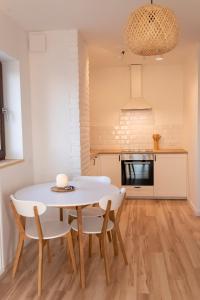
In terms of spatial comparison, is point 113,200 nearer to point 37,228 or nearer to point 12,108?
point 37,228

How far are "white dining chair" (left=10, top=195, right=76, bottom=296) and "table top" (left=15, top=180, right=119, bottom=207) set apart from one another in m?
0.11

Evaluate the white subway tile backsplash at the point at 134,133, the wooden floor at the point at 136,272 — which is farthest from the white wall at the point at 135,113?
the wooden floor at the point at 136,272

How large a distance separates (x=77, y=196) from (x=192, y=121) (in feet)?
9.25

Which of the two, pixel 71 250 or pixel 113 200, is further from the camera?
pixel 71 250

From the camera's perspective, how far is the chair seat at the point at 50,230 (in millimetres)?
2564

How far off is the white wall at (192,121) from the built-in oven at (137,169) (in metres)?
0.68

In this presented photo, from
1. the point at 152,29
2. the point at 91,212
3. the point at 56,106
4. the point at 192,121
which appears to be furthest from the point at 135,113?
the point at 152,29

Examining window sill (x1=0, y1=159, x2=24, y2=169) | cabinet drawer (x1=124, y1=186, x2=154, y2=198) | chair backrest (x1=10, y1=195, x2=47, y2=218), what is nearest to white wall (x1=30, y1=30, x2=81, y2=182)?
window sill (x1=0, y1=159, x2=24, y2=169)

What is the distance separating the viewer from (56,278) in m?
2.68

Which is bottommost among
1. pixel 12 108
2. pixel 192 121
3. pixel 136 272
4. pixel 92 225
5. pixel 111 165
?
pixel 136 272

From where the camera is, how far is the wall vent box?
3.54 m

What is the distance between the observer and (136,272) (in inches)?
109

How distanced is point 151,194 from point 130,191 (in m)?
0.37

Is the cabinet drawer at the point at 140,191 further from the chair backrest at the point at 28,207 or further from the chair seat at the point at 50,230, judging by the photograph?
the chair backrest at the point at 28,207
